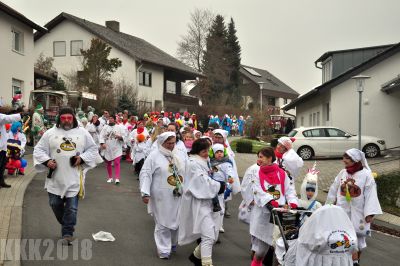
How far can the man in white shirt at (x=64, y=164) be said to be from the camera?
25.6ft

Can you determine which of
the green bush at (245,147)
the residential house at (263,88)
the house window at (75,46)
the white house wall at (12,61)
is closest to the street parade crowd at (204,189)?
the white house wall at (12,61)

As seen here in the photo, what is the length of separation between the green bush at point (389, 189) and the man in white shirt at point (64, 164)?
25.4 ft

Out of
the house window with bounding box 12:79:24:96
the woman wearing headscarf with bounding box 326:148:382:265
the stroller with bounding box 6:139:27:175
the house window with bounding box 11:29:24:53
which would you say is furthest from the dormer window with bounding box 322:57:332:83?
the woman wearing headscarf with bounding box 326:148:382:265

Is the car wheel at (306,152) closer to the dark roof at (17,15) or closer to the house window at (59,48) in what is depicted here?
the dark roof at (17,15)

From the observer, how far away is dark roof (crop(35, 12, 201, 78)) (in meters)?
44.6

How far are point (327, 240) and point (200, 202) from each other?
8.79 ft

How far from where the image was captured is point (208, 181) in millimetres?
7086

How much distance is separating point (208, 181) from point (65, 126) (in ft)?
7.77

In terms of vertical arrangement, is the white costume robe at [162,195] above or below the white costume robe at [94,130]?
below

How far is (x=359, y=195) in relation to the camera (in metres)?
7.41

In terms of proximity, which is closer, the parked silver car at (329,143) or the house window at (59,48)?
the parked silver car at (329,143)

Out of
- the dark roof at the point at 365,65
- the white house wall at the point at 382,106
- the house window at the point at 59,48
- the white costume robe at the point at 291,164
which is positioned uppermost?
the house window at the point at 59,48

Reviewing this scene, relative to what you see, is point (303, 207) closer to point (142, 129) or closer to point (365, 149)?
point (142, 129)

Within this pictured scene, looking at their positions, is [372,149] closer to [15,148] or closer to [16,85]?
→ [15,148]
